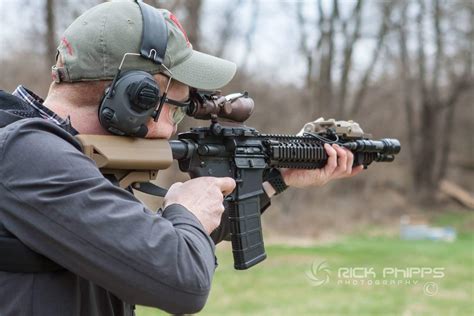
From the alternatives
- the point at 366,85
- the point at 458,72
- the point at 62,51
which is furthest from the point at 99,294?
the point at 458,72

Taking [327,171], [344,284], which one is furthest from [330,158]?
[344,284]

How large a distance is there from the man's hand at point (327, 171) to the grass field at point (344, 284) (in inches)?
158

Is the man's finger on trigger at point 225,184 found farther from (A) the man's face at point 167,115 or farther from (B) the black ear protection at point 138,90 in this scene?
(B) the black ear protection at point 138,90

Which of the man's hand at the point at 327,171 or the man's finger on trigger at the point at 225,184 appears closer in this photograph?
the man's finger on trigger at the point at 225,184

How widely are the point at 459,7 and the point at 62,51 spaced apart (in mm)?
21878

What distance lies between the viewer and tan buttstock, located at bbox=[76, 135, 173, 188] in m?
1.91

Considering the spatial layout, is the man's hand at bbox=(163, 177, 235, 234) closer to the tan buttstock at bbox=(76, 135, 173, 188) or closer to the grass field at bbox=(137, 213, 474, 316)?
the tan buttstock at bbox=(76, 135, 173, 188)

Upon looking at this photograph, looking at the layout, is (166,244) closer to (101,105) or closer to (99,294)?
(99,294)

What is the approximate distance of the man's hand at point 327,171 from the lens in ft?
10.9

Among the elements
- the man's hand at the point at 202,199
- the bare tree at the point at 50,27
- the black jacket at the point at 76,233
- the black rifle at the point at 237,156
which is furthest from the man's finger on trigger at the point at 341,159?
the bare tree at the point at 50,27

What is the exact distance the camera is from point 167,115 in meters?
2.11

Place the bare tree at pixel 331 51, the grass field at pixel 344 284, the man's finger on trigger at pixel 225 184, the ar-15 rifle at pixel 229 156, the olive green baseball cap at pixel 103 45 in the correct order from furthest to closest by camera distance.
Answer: the bare tree at pixel 331 51, the grass field at pixel 344 284, the man's finger on trigger at pixel 225 184, the ar-15 rifle at pixel 229 156, the olive green baseball cap at pixel 103 45

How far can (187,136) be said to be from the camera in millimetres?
2619

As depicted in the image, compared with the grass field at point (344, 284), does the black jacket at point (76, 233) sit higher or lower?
higher
